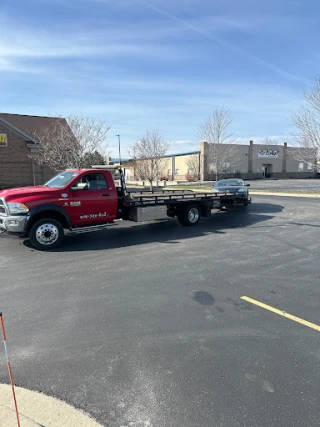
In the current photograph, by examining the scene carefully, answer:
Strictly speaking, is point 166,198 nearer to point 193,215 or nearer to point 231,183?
point 193,215

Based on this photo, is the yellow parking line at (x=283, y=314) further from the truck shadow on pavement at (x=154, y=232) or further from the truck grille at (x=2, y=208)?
the truck grille at (x=2, y=208)

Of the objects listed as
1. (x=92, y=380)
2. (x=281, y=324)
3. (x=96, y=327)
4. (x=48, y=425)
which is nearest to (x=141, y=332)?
(x=96, y=327)

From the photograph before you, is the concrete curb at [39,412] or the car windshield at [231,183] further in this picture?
the car windshield at [231,183]

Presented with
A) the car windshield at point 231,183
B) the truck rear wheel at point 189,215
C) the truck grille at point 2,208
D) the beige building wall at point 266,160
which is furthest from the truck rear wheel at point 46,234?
the beige building wall at point 266,160

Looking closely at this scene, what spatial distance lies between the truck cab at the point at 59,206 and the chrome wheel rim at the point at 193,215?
3.17 meters

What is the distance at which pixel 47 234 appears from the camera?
795 centimetres

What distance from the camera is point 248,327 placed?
3.95 m

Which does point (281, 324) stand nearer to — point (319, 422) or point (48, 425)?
point (319, 422)

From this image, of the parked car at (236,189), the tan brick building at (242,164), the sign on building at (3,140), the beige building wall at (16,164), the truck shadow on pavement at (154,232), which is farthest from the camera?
the tan brick building at (242,164)

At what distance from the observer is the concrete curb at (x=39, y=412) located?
2424 millimetres

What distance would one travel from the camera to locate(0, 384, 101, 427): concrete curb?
2.42 metres

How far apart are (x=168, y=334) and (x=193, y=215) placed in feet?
26.4

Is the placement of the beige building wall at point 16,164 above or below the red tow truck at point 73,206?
above

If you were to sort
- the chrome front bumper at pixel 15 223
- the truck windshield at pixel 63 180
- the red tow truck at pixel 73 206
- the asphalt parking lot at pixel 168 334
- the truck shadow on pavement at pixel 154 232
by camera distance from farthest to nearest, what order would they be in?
the truck windshield at pixel 63 180, the truck shadow on pavement at pixel 154 232, the red tow truck at pixel 73 206, the chrome front bumper at pixel 15 223, the asphalt parking lot at pixel 168 334
